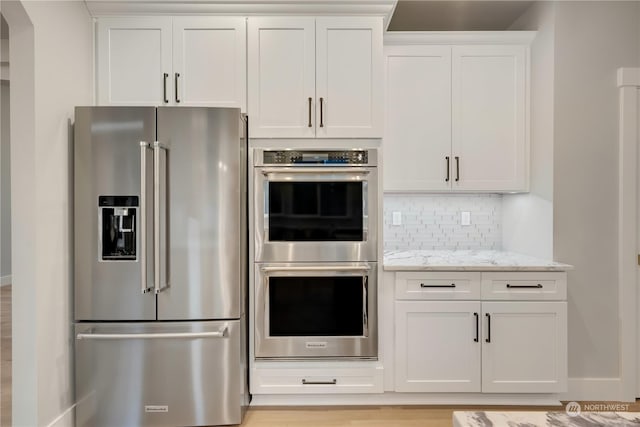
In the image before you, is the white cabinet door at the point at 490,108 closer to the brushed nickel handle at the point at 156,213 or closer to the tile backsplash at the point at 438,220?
the tile backsplash at the point at 438,220

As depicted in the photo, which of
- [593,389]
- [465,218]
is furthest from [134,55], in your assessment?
[593,389]

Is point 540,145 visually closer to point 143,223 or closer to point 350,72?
point 350,72

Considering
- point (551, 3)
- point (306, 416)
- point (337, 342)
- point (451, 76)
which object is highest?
point (551, 3)

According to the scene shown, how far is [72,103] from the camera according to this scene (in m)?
2.38

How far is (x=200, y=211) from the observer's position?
2.35 meters

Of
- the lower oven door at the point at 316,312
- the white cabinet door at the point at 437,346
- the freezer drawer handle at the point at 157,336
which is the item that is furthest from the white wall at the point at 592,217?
the freezer drawer handle at the point at 157,336

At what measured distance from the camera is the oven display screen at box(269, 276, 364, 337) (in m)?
2.56

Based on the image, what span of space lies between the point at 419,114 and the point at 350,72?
0.62 meters

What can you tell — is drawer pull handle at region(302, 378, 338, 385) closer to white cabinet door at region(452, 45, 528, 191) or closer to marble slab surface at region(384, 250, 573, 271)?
marble slab surface at region(384, 250, 573, 271)

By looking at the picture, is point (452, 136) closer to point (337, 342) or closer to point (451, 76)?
point (451, 76)

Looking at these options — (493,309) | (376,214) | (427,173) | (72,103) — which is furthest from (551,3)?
(72,103)

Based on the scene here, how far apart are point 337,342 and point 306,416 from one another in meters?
0.49

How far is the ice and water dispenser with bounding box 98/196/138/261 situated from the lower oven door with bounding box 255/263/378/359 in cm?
75

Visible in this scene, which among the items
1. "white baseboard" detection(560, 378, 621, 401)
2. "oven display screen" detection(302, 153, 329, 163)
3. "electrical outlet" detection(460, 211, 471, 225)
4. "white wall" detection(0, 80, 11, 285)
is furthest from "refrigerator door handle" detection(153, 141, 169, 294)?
"white wall" detection(0, 80, 11, 285)
